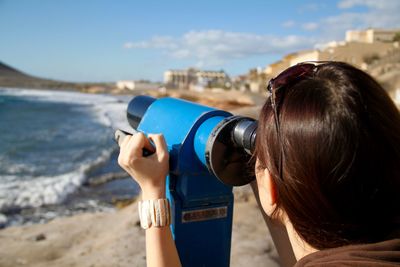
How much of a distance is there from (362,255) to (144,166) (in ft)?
1.80

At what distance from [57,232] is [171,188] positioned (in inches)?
132

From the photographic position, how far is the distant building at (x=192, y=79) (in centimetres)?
6556

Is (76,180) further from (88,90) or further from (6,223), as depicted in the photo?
(88,90)

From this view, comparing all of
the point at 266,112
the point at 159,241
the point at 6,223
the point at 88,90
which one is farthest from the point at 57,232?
the point at 88,90

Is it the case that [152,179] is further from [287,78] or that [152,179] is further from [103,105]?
[103,105]

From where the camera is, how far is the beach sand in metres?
2.96

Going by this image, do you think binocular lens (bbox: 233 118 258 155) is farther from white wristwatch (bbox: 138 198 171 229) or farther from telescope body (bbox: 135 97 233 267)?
white wristwatch (bbox: 138 198 171 229)

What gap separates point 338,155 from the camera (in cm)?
78

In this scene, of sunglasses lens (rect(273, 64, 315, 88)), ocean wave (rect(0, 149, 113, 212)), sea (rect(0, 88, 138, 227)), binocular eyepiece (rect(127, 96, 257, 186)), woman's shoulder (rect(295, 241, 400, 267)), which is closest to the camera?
woman's shoulder (rect(295, 241, 400, 267))

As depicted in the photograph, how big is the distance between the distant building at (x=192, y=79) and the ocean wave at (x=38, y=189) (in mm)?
55617

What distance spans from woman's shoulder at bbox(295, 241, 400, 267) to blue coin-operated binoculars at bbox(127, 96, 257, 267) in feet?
1.18

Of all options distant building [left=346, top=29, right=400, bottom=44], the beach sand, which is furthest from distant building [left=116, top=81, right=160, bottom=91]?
the beach sand

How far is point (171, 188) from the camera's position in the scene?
1.31 m

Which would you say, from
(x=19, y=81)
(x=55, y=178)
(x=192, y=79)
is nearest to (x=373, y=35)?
(x=192, y=79)
